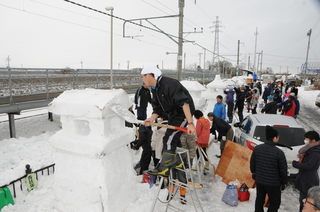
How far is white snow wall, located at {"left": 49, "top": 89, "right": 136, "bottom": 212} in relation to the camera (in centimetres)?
300

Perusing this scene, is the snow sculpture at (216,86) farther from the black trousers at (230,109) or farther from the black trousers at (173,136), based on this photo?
the black trousers at (173,136)

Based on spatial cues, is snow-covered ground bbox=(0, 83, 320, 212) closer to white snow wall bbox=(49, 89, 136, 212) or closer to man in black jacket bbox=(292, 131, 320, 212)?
white snow wall bbox=(49, 89, 136, 212)

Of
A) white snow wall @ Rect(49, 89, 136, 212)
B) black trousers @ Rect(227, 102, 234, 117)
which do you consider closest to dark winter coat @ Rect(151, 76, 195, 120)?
A: white snow wall @ Rect(49, 89, 136, 212)

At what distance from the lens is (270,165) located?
3299 mm

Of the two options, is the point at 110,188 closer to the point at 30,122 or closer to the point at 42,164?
the point at 42,164

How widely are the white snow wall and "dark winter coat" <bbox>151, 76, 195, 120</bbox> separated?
1.70 ft

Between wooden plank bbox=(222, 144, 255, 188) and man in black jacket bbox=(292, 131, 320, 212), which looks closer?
man in black jacket bbox=(292, 131, 320, 212)

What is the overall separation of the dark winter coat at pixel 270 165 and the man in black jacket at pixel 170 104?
1222 mm

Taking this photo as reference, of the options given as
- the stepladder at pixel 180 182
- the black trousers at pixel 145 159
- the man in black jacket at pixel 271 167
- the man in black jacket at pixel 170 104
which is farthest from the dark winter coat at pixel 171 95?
the black trousers at pixel 145 159

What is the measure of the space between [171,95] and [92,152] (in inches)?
53.1

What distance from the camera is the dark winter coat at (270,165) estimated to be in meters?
3.26

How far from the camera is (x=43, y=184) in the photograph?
4.50 metres

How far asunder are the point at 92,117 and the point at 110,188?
104 centimetres

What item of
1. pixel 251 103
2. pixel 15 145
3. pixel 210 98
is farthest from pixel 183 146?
pixel 251 103
